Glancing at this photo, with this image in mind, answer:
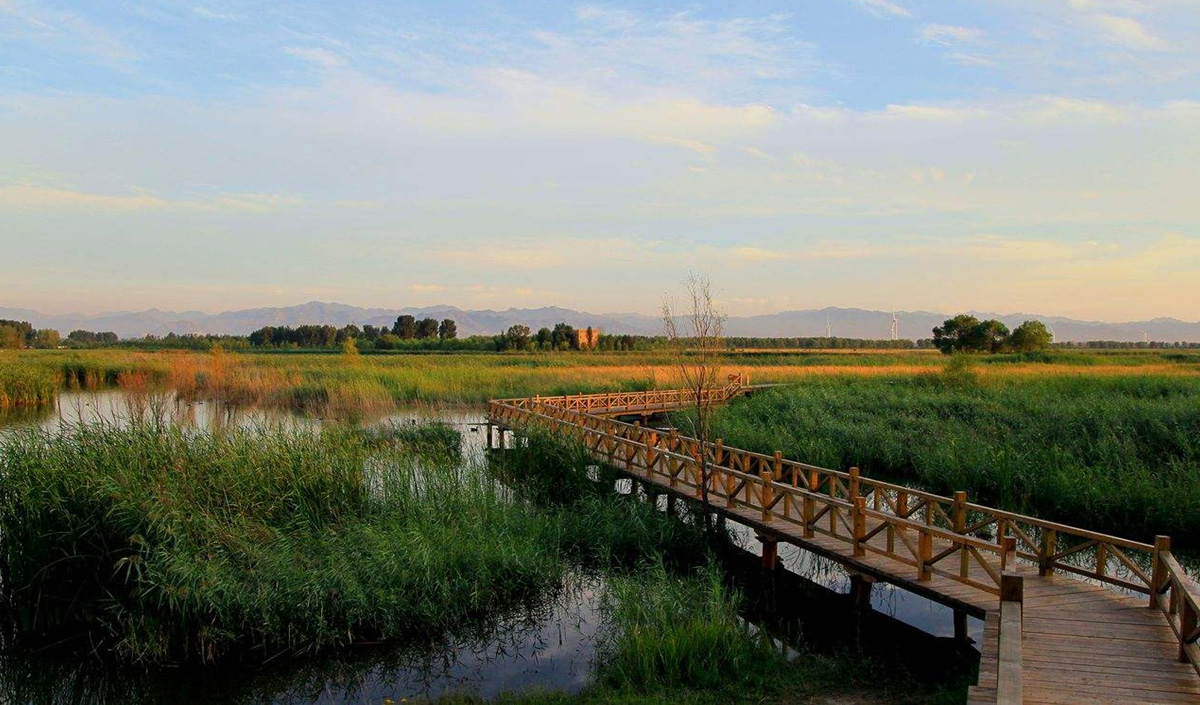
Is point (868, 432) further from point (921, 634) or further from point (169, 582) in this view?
point (169, 582)

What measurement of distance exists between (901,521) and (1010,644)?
125 inches

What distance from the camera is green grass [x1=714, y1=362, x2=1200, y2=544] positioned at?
16.2 meters

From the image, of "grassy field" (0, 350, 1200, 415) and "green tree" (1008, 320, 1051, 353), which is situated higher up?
"green tree" (1008, 320, 1051, 353)

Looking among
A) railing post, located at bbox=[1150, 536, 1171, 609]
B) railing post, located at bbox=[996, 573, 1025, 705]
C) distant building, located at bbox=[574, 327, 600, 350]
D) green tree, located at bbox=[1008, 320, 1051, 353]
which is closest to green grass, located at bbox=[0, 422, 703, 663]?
railing post, located at bbox=[996, 573, 1025, 705]

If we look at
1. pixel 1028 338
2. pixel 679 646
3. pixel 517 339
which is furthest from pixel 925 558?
pixel 517 339

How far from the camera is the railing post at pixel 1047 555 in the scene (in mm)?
10141

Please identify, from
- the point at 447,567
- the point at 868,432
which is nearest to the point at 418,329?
the point at 868,432

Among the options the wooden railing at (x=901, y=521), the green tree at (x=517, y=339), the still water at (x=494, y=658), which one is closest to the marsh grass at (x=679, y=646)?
the still water at (x=494, y=658)

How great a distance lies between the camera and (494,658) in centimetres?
992

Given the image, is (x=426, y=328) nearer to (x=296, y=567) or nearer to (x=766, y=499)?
(x=766, y=499)

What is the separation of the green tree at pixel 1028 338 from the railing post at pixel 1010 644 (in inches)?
3020

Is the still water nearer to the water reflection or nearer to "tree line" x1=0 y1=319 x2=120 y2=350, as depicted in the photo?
the water reflection

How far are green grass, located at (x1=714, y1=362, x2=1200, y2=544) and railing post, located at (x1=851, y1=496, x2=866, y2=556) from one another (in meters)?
7.74

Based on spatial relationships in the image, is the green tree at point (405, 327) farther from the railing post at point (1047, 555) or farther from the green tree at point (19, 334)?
the railing post at point (1047, 555)
